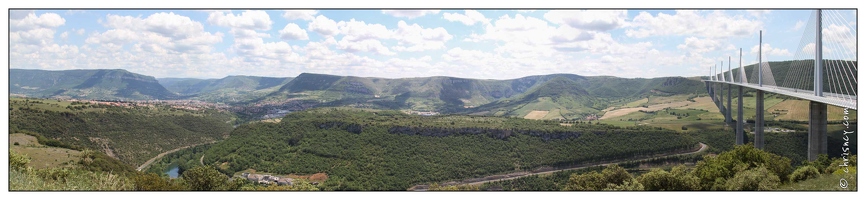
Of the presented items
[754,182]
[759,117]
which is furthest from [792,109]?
[754,182]

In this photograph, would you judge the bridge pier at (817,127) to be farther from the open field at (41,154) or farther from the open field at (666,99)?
the open field at (666,99)

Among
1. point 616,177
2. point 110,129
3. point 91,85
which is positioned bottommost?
point 616,177

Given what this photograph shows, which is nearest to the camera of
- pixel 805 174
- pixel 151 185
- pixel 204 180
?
pixel 805 174

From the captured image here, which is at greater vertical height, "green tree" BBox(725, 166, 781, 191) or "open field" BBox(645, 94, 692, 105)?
"open field" BBox(645, 94, 692, 105)

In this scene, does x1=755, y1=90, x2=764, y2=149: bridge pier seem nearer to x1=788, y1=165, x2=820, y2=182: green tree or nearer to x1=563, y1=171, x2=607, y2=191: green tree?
x1=788, y1=165, x2=820, y2=182: green tree

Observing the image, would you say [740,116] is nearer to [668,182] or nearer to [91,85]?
[668,182]

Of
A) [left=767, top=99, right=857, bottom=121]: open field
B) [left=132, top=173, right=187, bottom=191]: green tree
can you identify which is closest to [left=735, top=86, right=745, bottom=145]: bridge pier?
[left=767, top=99, right=857, bottom=121]: open field

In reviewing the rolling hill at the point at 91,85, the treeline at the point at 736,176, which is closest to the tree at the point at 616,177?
the treeline at the point at 736,176

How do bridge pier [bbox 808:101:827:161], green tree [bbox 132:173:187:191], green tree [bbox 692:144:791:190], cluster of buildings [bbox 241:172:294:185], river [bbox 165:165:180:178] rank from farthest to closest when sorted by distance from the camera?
1. river [bbox 165:165:180:178]
2. cluster of buildings [bbox 241:172:294:185]
3. green tree [bbox 692:144:791:190]
4. green tree [bbox 132:173:187:191]
5. bridge pier [bbox 808:101:827:161]
